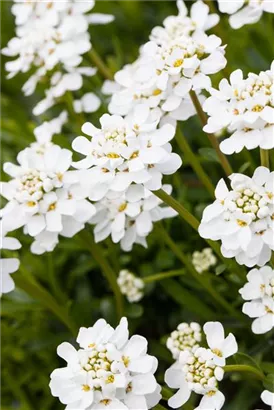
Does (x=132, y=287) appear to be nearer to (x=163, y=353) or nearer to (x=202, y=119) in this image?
(x=163, y=353)

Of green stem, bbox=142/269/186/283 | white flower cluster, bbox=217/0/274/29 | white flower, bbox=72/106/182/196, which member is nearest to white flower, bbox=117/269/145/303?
green stem, bbox=142/269/186/283

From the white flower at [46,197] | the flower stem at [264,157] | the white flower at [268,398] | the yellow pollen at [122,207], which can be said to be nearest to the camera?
the white flower at [268,398]

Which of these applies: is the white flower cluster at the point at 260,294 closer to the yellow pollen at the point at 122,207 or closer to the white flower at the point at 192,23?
the yellow pollen at the point at 122,207

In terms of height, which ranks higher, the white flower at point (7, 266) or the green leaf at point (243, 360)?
the white flower at point (7, 266)

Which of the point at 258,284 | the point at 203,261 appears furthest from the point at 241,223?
the point at 203,261

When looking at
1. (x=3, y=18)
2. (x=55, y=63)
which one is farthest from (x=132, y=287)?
(x=3, y=18)

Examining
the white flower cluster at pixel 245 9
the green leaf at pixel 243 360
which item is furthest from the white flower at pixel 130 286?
the white flower cluster at pixel 245 9
